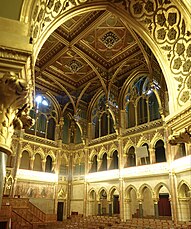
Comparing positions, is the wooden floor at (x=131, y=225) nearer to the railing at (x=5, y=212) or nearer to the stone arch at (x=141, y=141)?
the railing at (x=5, y=212)

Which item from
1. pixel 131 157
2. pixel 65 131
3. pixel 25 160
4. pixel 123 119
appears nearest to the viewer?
pixel 123 119

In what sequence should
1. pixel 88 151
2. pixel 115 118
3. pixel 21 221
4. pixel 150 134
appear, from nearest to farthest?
1. pixel 21 221
2. pixel 150 134
3. pixel 115 118
4. pixel 88 151

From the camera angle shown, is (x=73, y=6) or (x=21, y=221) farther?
(x=21, y=221)

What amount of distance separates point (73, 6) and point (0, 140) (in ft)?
11.4

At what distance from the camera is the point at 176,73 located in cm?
441

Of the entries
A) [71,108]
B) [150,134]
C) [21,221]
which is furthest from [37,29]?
[71,108]

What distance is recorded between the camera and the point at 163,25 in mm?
4617

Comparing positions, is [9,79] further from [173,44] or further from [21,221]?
[21,221]

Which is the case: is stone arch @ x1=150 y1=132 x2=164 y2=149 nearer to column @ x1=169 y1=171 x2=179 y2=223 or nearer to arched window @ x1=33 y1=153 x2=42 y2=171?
column @ x1=169 y1=171 x2=179 y2=223

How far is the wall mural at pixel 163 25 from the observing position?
13.7ft

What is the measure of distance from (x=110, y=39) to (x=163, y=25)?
11100mm

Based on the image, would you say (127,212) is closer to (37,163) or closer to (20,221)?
(20,221)

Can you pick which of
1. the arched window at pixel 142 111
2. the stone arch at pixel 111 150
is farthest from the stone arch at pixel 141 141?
the stone arch at pixel 111 150

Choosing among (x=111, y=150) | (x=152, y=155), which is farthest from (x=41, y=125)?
(x=152, y=155)
